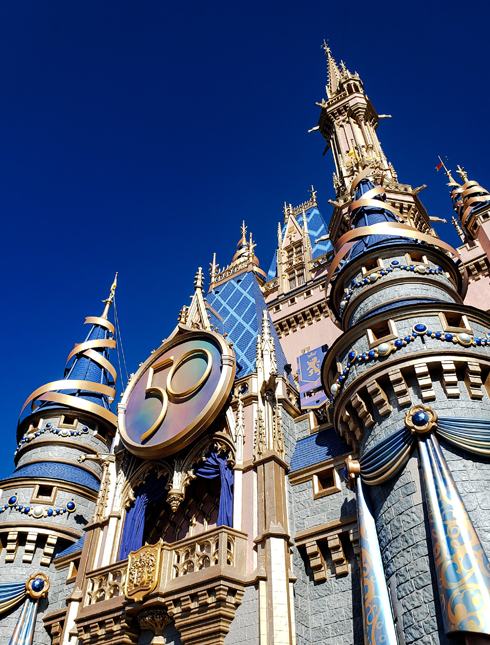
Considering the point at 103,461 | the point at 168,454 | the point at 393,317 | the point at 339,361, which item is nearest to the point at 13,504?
the point at 103,461

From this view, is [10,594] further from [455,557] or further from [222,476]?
[455,557]

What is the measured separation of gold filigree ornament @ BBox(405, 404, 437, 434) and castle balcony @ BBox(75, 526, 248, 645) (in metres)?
5.39

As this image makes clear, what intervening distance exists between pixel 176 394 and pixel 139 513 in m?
3.87

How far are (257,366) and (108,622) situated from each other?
8521mm

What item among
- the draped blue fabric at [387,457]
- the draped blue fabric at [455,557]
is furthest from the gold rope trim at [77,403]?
the draped blue fabric at [455,557]

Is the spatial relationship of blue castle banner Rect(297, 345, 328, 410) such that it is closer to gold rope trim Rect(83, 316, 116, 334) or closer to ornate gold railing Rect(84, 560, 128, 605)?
ornate gold railing Rect(84, 560, 128, 605)

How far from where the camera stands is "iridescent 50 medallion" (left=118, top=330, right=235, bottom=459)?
685 inches

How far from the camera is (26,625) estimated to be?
57.9 ft

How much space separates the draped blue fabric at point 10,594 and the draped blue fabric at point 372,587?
483 inches

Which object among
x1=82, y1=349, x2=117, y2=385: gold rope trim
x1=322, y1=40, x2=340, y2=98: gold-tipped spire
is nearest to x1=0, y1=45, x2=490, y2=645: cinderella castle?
x1=82, y1=349, x2=117, y2=385: gold rope trim

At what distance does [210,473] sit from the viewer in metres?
17.1

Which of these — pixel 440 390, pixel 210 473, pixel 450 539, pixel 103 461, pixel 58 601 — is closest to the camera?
pixel 450 539

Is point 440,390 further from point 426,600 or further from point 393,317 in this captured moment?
point 426,600

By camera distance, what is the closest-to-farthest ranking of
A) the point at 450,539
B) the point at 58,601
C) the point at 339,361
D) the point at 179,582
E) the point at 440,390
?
1. the point at 450,539
2. the point at 440,390
3. the point at 179,582
4. the point at 339,361
5. the point at 58,601
